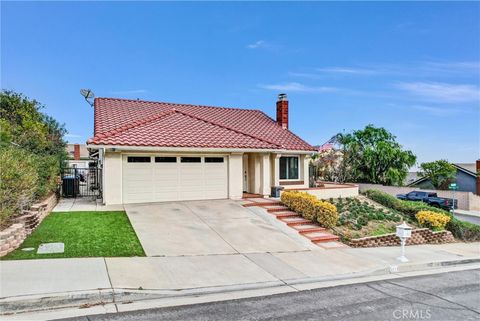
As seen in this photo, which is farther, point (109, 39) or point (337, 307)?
point (109, 39)

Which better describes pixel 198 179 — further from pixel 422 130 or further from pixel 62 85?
pixel 422 130

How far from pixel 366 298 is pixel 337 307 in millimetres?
972

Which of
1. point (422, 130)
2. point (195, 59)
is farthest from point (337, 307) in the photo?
point (422, 130)

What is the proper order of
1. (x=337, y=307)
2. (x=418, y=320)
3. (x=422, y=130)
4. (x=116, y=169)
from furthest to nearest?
(x=422, y=130) → (x=116, y=169) → (x=337, y=307) → (x=418, y=320)

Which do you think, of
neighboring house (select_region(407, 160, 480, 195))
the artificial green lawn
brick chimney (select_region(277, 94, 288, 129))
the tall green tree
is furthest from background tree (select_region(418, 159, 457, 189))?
the artificial green lawn

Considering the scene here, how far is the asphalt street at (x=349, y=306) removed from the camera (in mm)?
5781

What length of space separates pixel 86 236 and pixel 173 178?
667 centimetres

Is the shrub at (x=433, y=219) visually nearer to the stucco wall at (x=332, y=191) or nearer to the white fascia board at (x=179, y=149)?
the stucco wall at (x=332, y=191)

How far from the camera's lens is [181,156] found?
16594 mm

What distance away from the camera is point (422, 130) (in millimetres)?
33562

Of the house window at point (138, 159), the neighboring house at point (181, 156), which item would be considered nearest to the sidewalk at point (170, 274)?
the neighboring house at point (181, 156)

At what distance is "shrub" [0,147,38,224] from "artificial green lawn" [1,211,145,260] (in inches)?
35.5

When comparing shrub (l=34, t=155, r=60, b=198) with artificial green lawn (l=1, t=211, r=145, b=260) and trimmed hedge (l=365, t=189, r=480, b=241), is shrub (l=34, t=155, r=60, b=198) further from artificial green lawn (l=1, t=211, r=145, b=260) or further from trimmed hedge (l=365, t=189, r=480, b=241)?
trimmed hedge (l=365, t=189, r=480, b=241)

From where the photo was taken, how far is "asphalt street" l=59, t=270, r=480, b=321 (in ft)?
19.0
